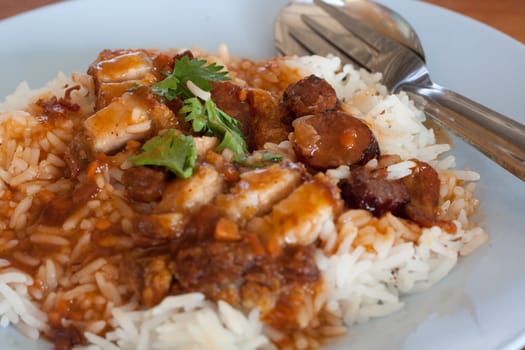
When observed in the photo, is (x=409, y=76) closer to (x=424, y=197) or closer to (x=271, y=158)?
(x=424, y=197)

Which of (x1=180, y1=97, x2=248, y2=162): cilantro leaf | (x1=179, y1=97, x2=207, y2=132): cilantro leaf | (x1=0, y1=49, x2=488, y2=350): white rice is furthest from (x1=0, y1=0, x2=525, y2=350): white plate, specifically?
(x1=179, y1=97, x2=207, y2=132): cilantro leaf

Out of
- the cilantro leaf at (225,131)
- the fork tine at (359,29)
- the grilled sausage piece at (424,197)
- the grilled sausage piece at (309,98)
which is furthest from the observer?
the fork tine at (359,29)

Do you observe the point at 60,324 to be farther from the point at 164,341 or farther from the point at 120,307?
the point at 164,341

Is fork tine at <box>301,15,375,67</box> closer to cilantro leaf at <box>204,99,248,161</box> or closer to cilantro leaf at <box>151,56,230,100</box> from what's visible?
cilantro leaf at <box>151,56,230,100</box>

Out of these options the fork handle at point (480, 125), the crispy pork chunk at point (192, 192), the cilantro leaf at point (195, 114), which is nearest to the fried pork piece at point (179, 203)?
the crispy pork chunk at point (192, 192)

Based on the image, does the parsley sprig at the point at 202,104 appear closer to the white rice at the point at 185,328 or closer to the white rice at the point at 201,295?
the white rice at the point at 201,295
